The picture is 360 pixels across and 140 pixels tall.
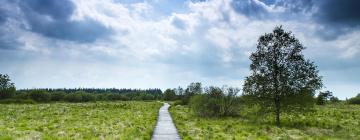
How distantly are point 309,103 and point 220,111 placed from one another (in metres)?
16.0

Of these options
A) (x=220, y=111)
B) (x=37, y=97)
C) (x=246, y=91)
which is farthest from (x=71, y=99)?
(x=246, y=91)

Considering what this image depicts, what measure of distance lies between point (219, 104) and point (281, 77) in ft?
47.1

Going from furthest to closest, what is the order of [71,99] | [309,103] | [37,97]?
[71,99]
[37,97]
[309,103]

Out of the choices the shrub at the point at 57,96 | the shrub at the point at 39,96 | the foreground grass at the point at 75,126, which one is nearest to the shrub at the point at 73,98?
the shrub at the point at 57,96

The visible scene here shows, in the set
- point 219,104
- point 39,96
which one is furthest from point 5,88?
point 219,104

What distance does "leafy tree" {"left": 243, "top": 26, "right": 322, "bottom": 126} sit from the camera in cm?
3606

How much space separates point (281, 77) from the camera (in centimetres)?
3681

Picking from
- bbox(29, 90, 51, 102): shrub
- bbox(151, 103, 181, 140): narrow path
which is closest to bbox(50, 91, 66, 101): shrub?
bbox(29, 90, 51, 102): shrub

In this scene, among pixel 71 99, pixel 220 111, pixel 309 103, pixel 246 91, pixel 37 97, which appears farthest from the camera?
pixel 71 99

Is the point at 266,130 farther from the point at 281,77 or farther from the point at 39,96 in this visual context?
the point at 39,96

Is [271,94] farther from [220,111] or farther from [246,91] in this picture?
[220,111]

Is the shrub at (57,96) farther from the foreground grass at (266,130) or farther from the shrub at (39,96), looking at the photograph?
the foreground grass at (266,130)

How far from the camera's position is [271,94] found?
122 ft

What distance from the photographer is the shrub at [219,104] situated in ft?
163
